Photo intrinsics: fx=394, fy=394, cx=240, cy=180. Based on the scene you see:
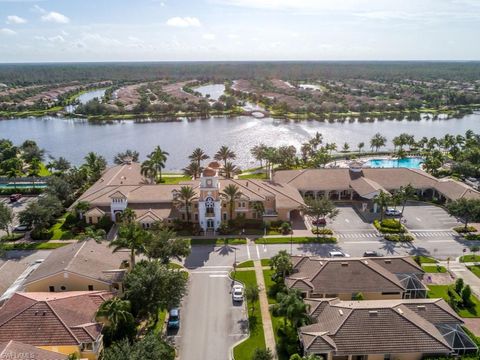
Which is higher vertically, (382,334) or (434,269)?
(382,334)

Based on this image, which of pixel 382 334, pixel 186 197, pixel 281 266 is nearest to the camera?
pixel 382 334

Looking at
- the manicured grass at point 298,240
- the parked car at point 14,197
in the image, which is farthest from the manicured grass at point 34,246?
the manicured grass at point 298,240

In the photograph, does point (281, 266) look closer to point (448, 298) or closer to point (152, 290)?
point (152, 290)

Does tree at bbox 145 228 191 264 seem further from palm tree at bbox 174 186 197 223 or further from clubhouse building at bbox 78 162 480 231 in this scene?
clubhouse building at bbox 78 162 480 231

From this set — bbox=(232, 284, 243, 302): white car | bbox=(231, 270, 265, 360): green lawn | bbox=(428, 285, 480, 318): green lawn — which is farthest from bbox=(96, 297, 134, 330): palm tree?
bbox=(428, 285, 480, 318): green lawn

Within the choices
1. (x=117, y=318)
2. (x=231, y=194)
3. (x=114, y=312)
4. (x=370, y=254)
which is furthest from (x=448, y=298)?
(x=114, y=312)

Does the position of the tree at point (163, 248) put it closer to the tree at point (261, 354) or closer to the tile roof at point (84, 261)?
the tile roof at point (84, 261)

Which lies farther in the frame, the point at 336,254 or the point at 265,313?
the point at 336,254
